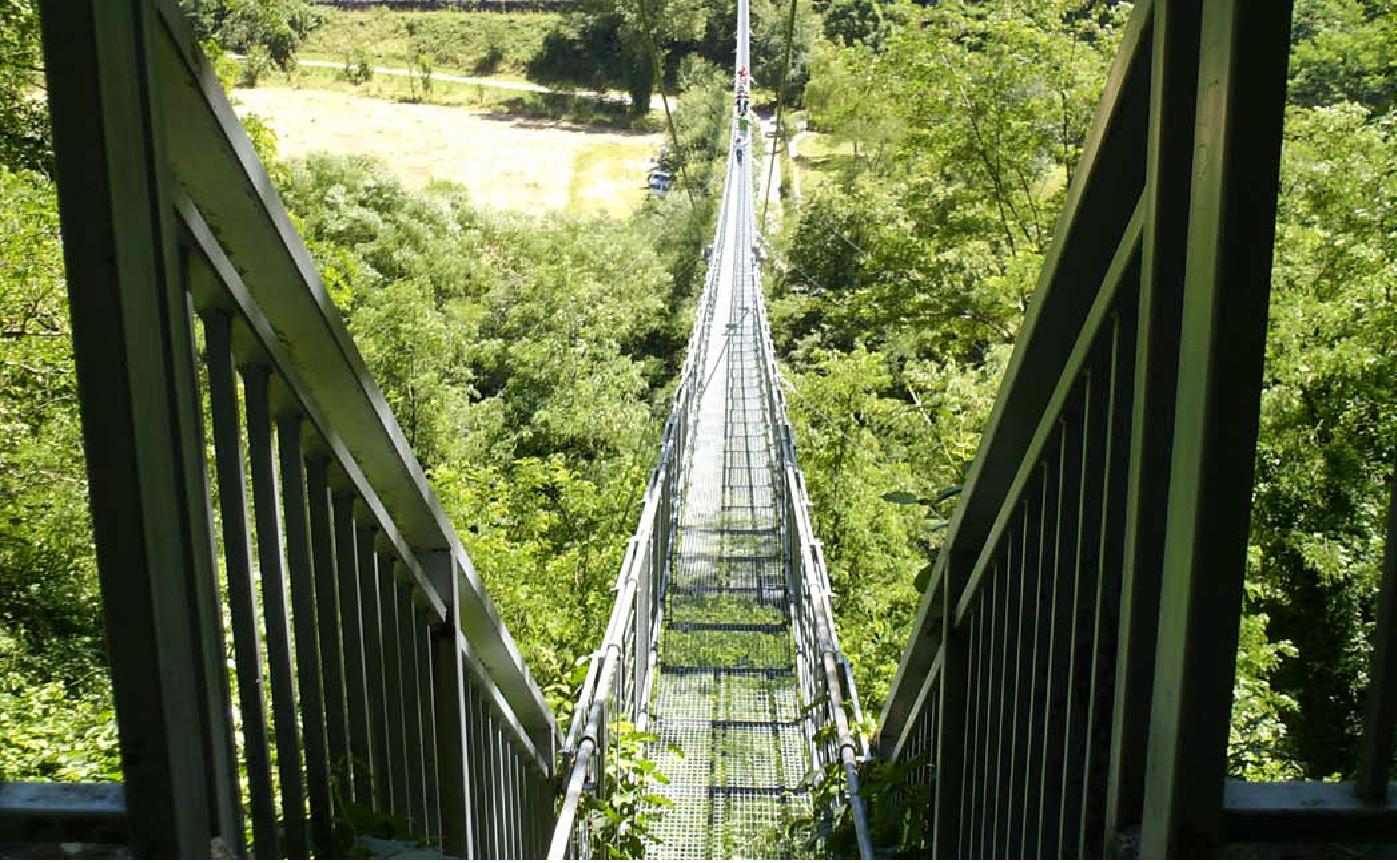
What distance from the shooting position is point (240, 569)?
83 cm

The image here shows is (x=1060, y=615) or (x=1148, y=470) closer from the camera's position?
(x=1148, y=470)

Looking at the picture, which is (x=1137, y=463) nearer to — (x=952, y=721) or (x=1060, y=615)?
(x=1060, y=615)

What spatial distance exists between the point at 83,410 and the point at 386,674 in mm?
584

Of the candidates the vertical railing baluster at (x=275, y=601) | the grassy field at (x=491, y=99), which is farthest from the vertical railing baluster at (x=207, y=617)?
the grassy field at (x=491, y=99)

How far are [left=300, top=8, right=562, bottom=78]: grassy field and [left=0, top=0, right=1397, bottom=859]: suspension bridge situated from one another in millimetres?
39049

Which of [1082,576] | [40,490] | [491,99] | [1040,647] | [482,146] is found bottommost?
[40,490]

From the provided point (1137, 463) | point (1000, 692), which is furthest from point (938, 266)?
point (1137, 463)

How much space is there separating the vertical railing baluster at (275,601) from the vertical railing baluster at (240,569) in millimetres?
24

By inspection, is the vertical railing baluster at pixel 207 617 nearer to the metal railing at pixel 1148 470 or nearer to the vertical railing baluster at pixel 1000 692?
the metal railing at pixel 1148 470

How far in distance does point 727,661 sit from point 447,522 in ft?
10.6

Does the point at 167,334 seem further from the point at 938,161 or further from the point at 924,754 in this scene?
the point at 938,161

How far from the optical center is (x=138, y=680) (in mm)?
659

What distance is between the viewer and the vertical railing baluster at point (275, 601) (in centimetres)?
86

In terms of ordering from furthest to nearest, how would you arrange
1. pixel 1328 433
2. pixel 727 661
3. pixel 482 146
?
pixel 482 146 < pixel 1328 433 < pixel 727 661
